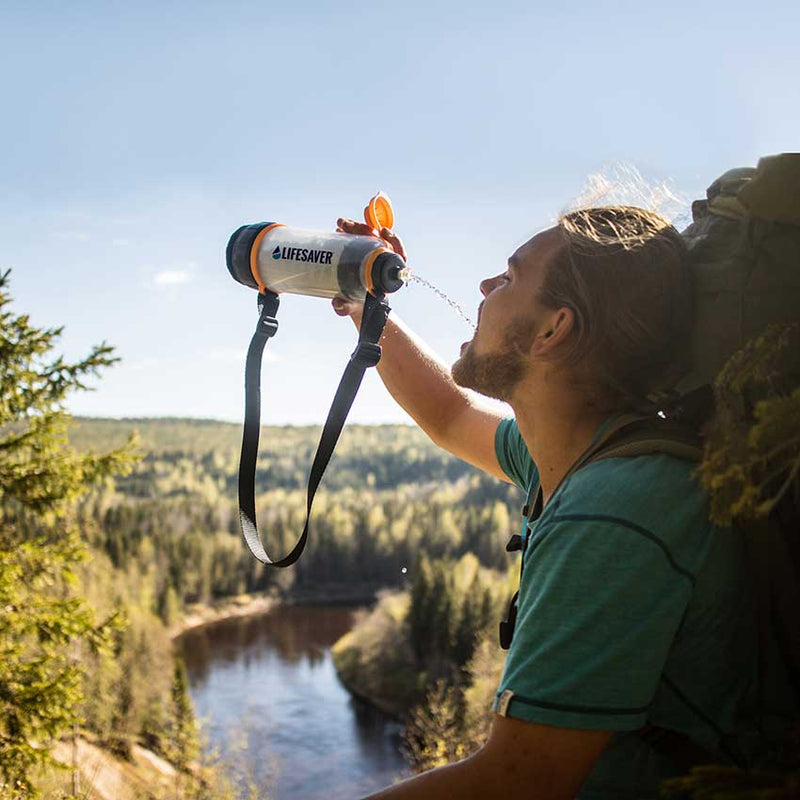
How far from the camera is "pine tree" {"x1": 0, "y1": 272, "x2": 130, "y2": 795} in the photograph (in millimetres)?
6254

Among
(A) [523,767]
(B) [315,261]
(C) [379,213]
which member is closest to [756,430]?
(A) [523,767]

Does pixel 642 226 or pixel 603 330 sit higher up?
pixel 642 226

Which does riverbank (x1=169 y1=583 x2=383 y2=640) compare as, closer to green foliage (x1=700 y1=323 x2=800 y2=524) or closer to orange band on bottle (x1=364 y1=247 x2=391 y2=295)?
orange band on bottle (x1=364 y1=247 x2=391 y2=295)

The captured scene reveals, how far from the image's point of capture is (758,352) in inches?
52.2

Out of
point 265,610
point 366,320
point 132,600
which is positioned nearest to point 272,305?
point 366,320

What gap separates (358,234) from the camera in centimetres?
257

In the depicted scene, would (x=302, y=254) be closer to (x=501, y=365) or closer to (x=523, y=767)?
(x=501, y=365)

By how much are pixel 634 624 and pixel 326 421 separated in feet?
3.44

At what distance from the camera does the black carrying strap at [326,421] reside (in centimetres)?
216

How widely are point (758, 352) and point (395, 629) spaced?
38834 millimetres

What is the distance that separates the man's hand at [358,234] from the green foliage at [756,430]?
1.32 meters

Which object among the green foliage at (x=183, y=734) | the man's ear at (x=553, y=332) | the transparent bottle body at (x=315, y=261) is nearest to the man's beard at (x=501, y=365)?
the man's ear at (x=553, y=332)

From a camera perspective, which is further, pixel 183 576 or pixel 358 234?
pixel 183 576

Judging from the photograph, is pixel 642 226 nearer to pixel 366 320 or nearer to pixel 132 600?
pixel 366 320
